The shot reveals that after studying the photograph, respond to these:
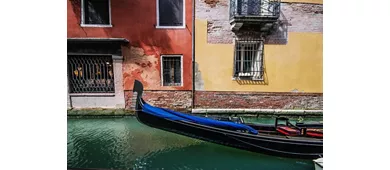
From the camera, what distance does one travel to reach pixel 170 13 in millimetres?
1293

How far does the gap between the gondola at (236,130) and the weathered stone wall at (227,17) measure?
54 centimetres

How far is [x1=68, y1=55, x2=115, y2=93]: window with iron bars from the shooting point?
125cm

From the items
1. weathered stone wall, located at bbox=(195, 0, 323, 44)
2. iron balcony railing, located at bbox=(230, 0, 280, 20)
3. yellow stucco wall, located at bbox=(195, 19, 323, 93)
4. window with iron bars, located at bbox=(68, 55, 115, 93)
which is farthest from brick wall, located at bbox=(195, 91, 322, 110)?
window with iron bars, located at bbox=(68, 55, 115, 93)

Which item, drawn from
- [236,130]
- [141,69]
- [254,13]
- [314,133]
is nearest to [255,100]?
[236,130]

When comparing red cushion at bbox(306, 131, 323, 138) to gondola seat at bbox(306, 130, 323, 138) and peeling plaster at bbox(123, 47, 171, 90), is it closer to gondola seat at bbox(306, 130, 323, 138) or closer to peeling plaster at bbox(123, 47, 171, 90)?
gondola seat at bbox(306, 130, 323, 138)

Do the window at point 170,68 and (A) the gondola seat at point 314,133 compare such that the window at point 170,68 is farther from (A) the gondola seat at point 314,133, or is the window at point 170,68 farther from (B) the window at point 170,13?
(A) the gondola seat at point 314,133

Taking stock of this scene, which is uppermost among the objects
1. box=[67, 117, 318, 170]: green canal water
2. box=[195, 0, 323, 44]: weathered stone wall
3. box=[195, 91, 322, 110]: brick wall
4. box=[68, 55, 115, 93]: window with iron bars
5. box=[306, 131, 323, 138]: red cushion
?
box=[195, 0, 323, 44]: weathered stone wall

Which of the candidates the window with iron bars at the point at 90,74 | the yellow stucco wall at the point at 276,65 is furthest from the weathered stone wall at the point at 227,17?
the window with iron bars at the point at 90,74

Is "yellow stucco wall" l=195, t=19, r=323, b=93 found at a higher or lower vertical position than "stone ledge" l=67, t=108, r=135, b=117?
higher

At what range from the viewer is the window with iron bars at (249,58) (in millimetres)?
1247

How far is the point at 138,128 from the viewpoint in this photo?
1.32 metres

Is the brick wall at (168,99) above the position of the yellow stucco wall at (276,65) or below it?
below

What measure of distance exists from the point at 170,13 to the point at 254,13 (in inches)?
20.6

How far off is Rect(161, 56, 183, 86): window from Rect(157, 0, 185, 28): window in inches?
8.4
